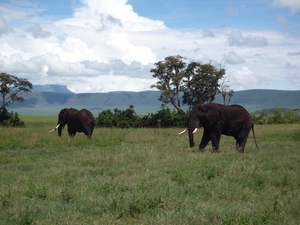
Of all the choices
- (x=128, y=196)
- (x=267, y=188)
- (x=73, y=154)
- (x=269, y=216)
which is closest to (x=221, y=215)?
(x=269, y=216)

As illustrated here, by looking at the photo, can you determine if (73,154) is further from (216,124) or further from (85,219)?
(85,219)

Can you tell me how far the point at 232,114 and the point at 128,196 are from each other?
965cm

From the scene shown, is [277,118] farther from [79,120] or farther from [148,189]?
[148,189]

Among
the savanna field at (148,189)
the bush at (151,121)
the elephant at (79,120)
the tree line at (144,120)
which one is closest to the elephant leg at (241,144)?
the savanna field at (148,189)

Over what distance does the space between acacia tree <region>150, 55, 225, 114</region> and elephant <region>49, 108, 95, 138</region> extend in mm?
32204

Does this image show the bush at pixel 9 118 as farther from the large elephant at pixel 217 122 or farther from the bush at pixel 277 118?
the large elephant at pixel 217 122

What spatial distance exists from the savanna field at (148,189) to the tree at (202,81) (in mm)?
41284

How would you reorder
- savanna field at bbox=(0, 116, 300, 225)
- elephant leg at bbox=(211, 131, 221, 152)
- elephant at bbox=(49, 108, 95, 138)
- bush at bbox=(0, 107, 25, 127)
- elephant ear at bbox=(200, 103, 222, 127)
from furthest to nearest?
bush at bbox=(0, 107, 25, 127) → elephant at bbox=(49, 108, 95, 138) → elephant leg at bbox=(211, 131, 221, 152) → elephant ear at bbox=(200, 103, 222, 127) → savanna field at bbox=(0, 116, 300, 225)

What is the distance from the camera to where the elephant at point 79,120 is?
2312cm

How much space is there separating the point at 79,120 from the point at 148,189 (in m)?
14.2

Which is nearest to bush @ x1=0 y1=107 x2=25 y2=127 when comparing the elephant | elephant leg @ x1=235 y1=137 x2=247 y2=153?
the elephant

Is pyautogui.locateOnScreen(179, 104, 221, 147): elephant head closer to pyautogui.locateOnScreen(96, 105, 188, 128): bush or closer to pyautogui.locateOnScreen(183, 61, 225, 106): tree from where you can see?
pyautogui.locateOnScreen(96, 105, 188, 128): bush

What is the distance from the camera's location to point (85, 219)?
727 centimetres

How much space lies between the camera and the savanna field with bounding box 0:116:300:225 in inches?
294
